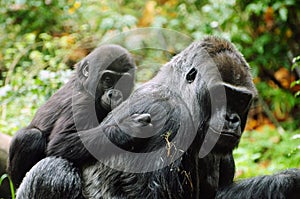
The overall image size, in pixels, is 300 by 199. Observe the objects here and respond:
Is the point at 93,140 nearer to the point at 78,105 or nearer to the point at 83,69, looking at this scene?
the point at 78,105

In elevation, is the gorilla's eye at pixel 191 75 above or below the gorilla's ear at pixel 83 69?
above

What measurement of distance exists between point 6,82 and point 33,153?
4.90 meters

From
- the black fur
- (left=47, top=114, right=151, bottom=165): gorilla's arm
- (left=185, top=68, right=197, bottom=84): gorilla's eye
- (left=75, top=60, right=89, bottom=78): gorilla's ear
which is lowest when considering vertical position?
the black fur

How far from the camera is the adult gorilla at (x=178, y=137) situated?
15.2ft

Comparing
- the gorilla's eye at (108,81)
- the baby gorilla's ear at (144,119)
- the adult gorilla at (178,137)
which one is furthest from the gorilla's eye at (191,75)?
the gorilla's eye at (108,81)

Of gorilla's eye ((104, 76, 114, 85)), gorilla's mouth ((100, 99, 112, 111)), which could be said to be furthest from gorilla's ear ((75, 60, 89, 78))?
gorilla's mouth ((100, 99, 112, 111))

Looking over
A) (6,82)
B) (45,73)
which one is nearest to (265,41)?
(45,73)

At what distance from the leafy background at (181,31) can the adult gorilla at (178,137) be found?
9.73ft

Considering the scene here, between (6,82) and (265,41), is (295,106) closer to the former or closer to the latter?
(265,41)

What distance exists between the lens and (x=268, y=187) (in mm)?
5012

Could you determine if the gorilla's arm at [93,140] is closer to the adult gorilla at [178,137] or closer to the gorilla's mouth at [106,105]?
the adult gorilla at [178,137]

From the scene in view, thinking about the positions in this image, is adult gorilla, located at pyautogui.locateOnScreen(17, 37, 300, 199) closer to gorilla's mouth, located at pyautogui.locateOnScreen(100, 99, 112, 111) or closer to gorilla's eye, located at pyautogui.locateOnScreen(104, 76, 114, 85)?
gorilla's mouth, located at pyautogui.locateOnScreen(100, 99, 112, 111)

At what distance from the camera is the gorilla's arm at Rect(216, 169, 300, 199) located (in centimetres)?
491

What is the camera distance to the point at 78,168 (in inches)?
202
